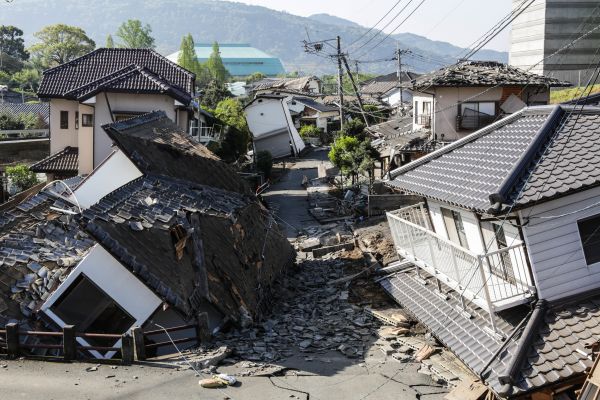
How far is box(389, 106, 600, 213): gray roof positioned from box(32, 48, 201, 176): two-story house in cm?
1725

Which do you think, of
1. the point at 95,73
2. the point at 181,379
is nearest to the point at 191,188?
the point at 181,379

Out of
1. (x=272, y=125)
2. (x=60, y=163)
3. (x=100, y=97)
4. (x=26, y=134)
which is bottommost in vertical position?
(x=60, y=163)

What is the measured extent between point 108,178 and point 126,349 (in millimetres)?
8316

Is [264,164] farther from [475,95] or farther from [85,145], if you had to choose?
[475,95]

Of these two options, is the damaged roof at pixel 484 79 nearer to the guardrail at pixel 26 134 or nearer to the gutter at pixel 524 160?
the gutter at pixel 524 160

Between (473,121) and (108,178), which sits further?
(473,121)

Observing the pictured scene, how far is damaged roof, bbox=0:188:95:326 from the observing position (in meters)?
13.5

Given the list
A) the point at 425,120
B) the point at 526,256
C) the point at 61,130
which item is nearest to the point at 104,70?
the point at 61,130

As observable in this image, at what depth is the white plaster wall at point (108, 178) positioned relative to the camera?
61.2ft

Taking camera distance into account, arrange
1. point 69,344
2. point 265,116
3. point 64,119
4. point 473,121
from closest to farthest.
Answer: point 69,344, point 473,121, point 64,119, point 265,116

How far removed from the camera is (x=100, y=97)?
2909 centimetres

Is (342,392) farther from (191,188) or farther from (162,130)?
(162,130)

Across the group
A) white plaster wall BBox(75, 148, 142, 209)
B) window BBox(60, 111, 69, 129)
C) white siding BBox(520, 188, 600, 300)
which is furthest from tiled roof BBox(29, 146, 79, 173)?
white siding BBox(520, 188, 600, 300)

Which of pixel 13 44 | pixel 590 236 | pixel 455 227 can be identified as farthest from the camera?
pixel 13 44
